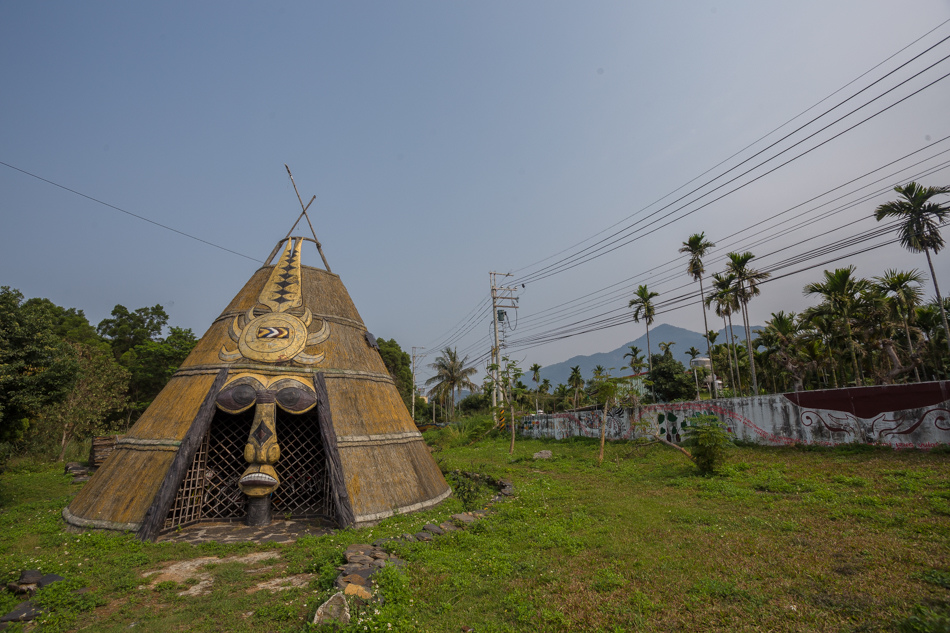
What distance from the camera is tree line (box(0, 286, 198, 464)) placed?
11.0 meters

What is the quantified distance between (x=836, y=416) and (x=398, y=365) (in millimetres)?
43898

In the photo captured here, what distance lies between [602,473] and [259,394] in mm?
11813

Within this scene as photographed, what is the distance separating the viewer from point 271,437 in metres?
9.58

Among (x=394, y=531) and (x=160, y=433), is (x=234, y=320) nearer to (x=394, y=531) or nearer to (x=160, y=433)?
(x=160, y=433)

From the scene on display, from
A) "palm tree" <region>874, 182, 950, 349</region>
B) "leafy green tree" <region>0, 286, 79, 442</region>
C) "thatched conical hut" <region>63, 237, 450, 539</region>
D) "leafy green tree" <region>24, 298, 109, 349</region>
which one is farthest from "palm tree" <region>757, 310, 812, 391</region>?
"leafy green tree" <region>24, 298, 109, 349</region>

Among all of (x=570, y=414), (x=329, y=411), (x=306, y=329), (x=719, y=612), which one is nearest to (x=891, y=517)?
(x=719, y=612)

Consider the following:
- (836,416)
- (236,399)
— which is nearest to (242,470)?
(236,399)

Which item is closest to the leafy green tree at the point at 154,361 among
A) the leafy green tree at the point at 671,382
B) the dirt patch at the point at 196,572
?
the dirt patch at the point at 196,572

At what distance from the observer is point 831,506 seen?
29.3 feet

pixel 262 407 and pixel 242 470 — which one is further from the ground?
pixel 262 407

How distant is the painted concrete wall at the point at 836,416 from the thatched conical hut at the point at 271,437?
13665 millimetres

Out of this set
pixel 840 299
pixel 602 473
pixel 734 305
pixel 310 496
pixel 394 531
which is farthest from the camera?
pixel 734 305

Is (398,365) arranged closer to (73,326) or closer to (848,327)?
(73,326)

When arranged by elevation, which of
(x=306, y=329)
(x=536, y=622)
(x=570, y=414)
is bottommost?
(x=536, y=622)
